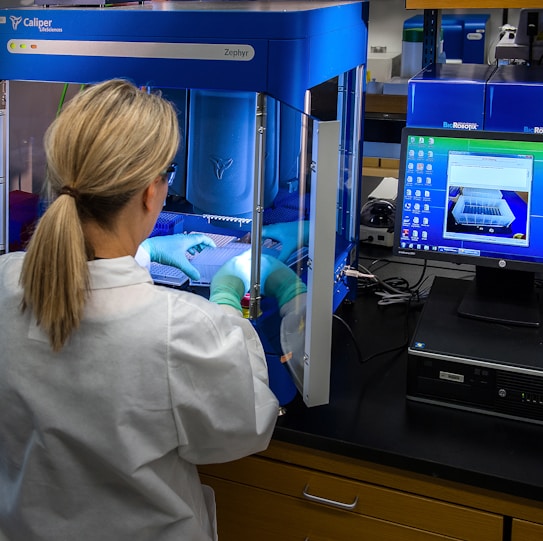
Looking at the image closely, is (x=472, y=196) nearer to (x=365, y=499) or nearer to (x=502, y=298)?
(x=502, y=298)

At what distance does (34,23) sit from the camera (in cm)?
147

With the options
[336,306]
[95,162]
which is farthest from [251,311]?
[95,162]

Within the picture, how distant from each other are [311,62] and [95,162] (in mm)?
539

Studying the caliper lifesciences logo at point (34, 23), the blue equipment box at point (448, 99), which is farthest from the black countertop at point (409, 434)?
the caliper lifesciences logo at point (34, 23)

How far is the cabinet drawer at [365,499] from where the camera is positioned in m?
1.27

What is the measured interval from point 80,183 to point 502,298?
3.15ft

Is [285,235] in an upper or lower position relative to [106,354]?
upper

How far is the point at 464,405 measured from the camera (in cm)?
138

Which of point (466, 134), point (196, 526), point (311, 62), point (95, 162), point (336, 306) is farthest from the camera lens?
point (336, 306)

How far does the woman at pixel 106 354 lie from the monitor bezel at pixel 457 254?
0.59 m

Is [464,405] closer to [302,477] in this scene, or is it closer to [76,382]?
[302,477]

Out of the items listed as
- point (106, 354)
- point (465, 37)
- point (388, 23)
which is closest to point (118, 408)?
point (106, 354)

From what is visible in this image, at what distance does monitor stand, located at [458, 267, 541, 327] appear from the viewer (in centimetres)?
151

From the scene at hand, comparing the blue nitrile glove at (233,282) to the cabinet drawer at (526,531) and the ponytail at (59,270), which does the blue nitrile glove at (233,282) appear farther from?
the cabinet drawer at (526,531)
